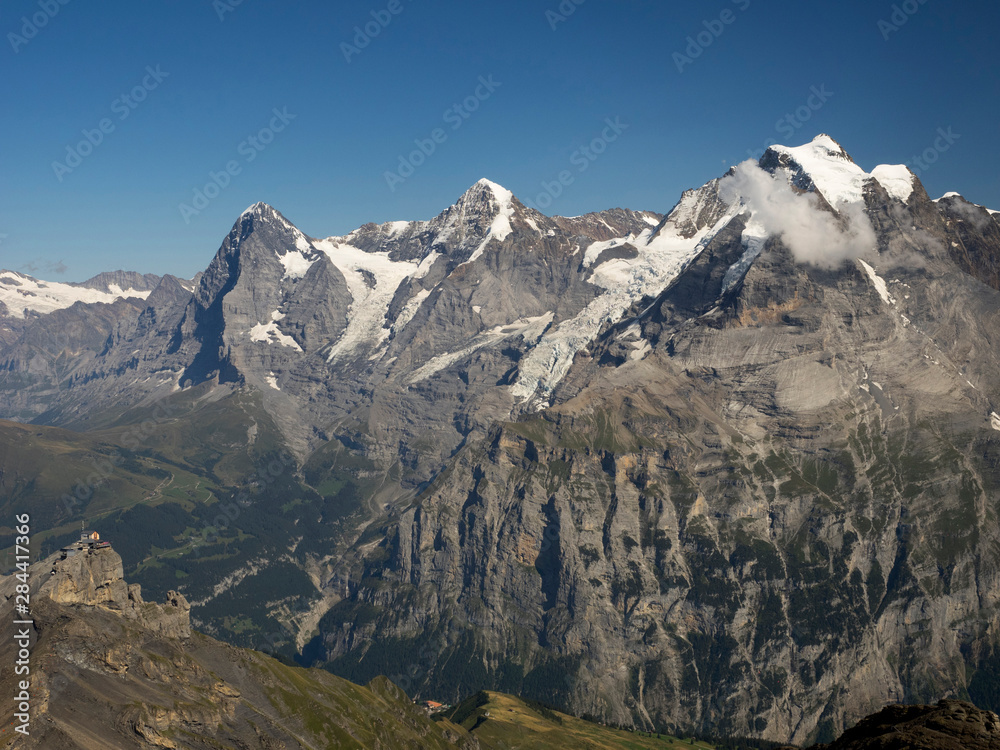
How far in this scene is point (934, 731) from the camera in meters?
79.9

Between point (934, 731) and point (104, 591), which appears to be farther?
point (104, 591)

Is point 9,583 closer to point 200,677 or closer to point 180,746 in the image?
point 200,677

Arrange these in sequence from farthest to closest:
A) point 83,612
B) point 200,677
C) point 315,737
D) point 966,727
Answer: point 315,737 → point 200,677 → point 83,612 → point 966,727

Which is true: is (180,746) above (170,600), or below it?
below

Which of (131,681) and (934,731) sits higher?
(934,731)

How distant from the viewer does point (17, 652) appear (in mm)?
142000

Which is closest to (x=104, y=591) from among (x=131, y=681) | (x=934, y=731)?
(x=131, y=681)

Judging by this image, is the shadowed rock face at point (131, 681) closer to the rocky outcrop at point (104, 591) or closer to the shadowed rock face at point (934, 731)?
the rocky outcrop at point (104, 591)

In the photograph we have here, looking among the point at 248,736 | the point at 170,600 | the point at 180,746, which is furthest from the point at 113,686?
the point at 170,600

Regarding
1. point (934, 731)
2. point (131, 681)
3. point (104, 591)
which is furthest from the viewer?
point (104, 591)

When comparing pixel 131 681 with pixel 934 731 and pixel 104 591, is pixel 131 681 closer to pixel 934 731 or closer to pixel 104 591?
pixel 104 591

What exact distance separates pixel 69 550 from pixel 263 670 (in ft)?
179

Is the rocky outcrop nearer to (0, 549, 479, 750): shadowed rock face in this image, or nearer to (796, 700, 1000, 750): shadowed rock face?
(0, 549, 479, 750): shadowed rock face

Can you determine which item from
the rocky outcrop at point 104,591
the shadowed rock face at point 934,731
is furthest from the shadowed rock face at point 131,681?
the shadowed rock face at point 934,731
